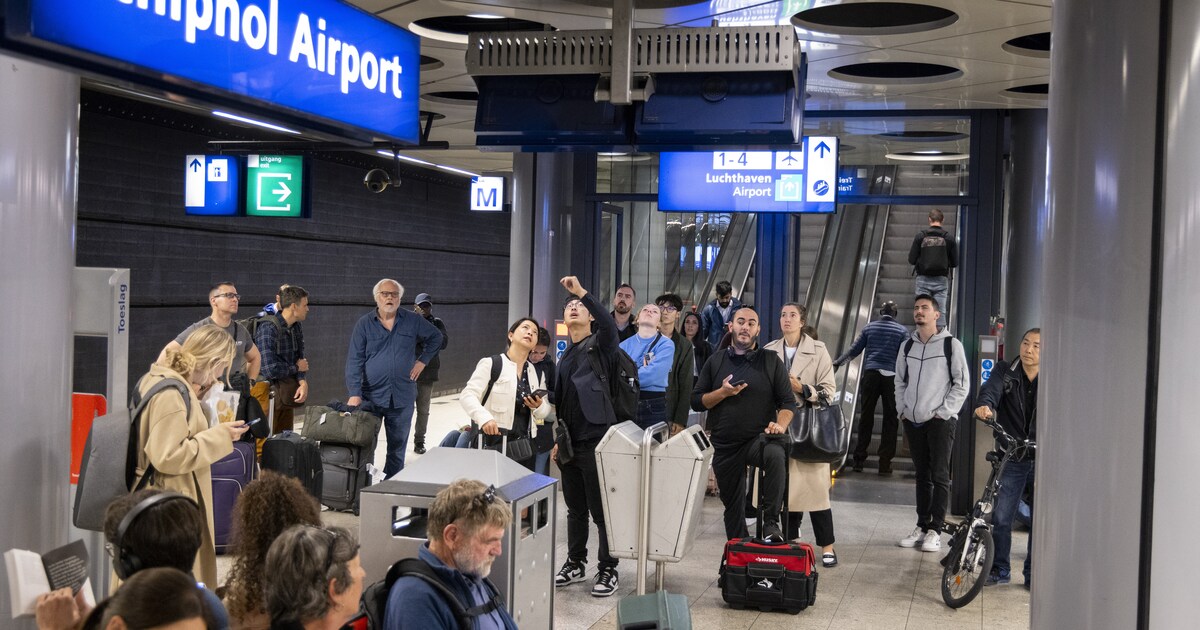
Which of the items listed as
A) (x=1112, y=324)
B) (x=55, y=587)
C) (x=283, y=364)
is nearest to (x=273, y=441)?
(x=283, y=364)

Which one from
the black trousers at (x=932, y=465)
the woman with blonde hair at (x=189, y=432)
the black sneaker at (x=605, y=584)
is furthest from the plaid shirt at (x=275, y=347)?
the black trousers at (x=932, y=465)

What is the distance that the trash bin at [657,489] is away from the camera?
18.1ft

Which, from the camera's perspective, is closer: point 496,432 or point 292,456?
point 496,432

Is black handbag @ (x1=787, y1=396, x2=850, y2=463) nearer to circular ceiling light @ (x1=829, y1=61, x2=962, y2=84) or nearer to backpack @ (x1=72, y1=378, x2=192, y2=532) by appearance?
circular ceiling light @ (x1=829, y1=61, x2=962, y2=84)

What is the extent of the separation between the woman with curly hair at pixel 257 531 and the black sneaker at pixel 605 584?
121 inches

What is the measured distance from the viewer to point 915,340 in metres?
7.50

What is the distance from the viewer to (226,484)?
6742mm

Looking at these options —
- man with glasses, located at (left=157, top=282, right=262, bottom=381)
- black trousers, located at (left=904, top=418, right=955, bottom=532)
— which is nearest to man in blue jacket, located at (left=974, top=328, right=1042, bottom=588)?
black trousers, located at (left=904, top=418, right=955, bottom=532)

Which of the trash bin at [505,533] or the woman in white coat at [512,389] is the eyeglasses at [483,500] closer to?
the trash bin at [505,533]

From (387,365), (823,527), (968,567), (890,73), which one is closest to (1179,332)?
(968,567)

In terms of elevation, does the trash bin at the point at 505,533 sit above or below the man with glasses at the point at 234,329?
below

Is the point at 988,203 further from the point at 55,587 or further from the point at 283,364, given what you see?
the point at 55,587

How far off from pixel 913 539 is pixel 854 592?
137 centimetres

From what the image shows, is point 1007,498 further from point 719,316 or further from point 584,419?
point 719,316
